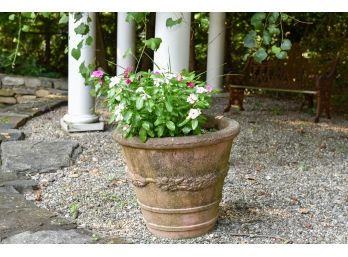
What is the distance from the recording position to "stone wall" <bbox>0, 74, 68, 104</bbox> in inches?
282

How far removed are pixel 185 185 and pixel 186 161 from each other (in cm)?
13

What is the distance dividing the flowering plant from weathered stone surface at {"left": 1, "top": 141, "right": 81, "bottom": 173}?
1.51 m

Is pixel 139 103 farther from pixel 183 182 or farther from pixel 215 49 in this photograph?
pixel 215 49

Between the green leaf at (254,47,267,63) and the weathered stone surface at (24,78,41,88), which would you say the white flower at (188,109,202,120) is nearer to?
the green leaf at (254,47,267,63)

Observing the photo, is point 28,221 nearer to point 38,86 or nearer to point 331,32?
point 38,86

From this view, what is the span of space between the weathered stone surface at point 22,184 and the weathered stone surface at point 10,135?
1231 millimetres

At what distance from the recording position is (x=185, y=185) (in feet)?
8.70

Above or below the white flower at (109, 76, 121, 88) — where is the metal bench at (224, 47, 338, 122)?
below

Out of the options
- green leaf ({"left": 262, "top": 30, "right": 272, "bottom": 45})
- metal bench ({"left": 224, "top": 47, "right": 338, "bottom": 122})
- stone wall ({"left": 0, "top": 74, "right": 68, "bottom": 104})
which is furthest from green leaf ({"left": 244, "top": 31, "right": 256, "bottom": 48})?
stone wall ({"left": 0, "top": 74, "right": 68, "bottom": 104})

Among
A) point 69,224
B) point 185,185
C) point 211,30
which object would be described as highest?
point 211,30

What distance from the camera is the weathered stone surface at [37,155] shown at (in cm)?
404

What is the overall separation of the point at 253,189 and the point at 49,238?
147 centimetres

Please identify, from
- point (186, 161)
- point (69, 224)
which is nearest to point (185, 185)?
point (186, 161)

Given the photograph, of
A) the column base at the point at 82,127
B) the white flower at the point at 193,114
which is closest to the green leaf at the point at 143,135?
the white flower at the point at 193,114
